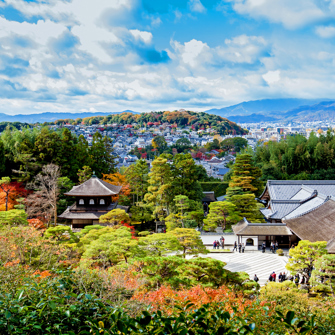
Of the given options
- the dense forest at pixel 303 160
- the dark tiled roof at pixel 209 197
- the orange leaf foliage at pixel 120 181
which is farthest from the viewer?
the dense forest at pixel 303 160

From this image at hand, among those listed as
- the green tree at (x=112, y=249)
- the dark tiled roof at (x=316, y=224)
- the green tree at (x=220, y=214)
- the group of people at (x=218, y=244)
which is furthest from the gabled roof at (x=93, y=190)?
the dark tiled roof at (x=316, y=224)

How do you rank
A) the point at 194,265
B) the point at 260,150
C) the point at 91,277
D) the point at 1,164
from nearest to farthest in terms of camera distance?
the point at 91,277, the point at 194,265, the point at 1,164, the point at 260,150

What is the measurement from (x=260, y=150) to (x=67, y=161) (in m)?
23.6

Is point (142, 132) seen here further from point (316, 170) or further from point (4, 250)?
point (4, 250)

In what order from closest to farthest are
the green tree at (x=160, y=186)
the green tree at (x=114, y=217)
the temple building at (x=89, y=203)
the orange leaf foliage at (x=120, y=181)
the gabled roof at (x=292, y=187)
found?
the green tree at (x=114, y=217) → the temple building at (x=89, y=203) → the green tree at (x=160, y=186) → the gabled roof at (x=292, y=187) → the orange leaf foliage at (x=120, y=181)

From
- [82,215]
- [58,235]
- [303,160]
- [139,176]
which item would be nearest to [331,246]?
[58,235]

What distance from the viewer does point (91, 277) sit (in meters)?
5.71

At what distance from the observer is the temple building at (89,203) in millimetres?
20531

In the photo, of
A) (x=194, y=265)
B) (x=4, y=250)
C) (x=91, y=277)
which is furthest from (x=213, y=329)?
(x=4, y=250)

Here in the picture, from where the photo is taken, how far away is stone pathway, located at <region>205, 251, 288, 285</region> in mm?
14445

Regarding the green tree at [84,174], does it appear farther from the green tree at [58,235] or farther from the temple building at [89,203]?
the green tree at [58,235]

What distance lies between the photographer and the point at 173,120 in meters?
141

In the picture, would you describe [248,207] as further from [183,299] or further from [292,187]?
[183,299]

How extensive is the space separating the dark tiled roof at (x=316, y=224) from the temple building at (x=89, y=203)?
1276 cm
